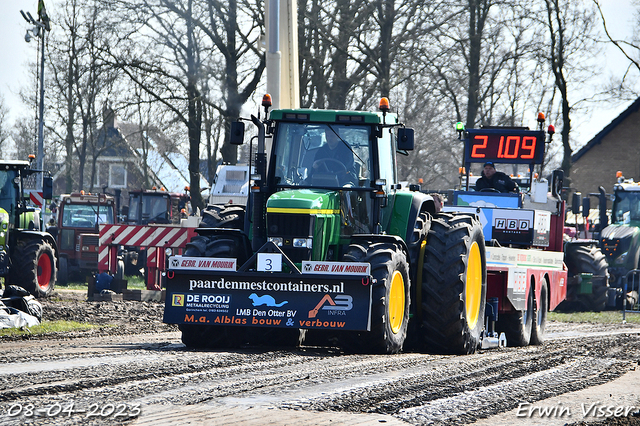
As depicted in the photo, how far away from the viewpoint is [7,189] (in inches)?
743

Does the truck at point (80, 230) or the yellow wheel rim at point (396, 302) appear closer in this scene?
the yellow wheel rim at point (396, 302)

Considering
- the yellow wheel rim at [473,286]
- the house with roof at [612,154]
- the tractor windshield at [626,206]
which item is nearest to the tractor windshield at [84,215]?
the tractor windshield at [626,206]

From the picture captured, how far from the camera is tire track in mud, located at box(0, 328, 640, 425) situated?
613 cm

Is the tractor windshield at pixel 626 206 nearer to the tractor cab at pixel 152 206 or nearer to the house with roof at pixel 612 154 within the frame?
the tractor cab at pixel 152 206

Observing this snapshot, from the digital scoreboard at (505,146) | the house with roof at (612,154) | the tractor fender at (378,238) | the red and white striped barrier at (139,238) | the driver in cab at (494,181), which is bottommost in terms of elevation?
the red and white striped barrier at (139,238)

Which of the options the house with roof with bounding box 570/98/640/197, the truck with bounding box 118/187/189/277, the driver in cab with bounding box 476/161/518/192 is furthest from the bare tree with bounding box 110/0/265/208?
the house with roof with bounding box 570/98/640/197

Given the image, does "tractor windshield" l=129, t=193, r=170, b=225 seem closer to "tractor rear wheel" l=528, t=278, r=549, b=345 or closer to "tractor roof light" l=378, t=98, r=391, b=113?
"tractor rear wheel" l=528, t=278, r=549, b=345

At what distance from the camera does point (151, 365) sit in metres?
7.84

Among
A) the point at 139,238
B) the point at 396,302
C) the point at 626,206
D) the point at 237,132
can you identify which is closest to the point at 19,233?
the point at 139,238

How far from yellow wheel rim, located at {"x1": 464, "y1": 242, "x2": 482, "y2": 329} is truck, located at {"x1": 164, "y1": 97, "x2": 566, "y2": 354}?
2cm

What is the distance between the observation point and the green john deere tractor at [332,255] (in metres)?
9.02

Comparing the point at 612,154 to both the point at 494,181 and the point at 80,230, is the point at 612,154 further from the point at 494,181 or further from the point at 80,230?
the point at 494,181

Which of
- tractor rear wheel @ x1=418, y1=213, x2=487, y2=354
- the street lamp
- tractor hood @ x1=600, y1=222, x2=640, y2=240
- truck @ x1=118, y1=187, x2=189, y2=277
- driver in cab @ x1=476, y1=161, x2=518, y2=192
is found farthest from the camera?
the street lamp

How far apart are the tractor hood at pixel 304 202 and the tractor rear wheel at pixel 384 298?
503mm
